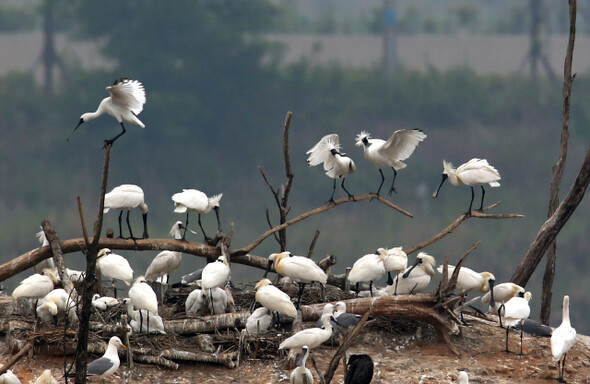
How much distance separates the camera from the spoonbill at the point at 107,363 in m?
10.0

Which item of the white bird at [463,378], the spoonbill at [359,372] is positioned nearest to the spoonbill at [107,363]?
the spoonbill at [359,372]

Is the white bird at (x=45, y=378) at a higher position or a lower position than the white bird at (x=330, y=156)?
lower

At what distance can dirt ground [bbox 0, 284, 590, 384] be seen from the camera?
35.3 ft

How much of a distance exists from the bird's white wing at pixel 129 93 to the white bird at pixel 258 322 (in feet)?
8.31

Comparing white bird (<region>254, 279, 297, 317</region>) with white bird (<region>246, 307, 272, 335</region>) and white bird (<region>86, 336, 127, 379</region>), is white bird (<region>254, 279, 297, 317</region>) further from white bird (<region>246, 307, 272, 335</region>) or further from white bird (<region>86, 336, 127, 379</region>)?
white bird (<region>86, 336, 127, 379</region>)

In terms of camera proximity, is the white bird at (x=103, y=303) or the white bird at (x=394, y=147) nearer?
the white bird at (x=103, y=303)

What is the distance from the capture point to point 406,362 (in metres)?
11.3

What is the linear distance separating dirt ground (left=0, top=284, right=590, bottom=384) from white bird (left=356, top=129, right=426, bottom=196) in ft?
6.60

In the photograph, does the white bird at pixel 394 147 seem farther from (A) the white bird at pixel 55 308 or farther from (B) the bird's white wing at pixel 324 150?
(A) the white bird at pixel 55 308

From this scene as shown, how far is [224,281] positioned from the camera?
1163 cm

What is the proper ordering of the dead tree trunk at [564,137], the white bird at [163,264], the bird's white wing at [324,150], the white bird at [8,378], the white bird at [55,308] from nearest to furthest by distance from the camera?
1. the white bird at [8,378]
2. the white bird at [55,308]
3. the white bird at [163,264]
4. the bird's white wing at [324,150]
5. the dead tree trunk at [564,137]

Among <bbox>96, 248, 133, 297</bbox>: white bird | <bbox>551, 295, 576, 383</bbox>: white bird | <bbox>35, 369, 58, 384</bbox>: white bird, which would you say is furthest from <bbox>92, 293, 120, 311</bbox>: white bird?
<bbox>551, 295, 576, 383</bbox>: white bird

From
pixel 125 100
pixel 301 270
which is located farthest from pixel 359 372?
pixel 125 100

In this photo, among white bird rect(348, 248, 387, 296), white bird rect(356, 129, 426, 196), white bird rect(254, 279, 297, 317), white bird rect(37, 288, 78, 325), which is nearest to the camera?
white bird rect(37, 288, 78, 325)
